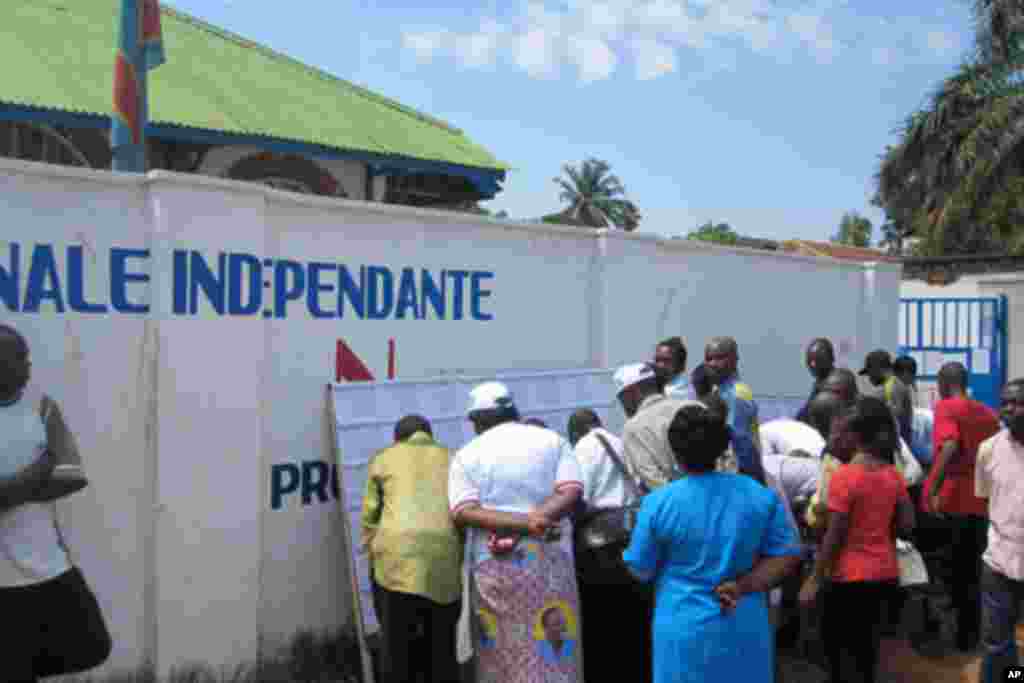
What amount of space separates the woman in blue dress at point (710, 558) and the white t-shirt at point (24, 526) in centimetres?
197

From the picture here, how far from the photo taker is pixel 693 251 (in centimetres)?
823

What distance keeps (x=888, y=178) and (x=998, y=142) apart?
6.69 ft

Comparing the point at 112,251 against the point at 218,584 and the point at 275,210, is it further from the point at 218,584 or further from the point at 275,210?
the point at 218,584

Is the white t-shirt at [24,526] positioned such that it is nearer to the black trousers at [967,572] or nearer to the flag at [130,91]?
the flag at [130,91]

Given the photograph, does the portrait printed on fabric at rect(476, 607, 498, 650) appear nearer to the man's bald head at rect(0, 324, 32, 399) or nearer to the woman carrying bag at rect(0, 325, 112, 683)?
the woman carrying bag at rect(0, 325, 112, 683)

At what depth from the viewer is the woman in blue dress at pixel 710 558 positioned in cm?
332

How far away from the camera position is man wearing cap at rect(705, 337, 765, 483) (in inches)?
203

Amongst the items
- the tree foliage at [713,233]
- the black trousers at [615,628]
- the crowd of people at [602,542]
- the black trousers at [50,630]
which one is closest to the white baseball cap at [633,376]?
the crowd of people at [602,542]

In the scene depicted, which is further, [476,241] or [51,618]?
[476,241]

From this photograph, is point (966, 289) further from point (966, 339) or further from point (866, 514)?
point (866, 514)

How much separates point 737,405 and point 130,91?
11.9 ft

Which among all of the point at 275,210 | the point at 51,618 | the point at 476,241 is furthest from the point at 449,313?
the point at 51,618

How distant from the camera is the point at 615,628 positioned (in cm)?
479

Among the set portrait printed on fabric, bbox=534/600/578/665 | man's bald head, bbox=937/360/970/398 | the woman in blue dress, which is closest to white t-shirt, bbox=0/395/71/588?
portrait printed on fabric, bbox=534/600/578/665
